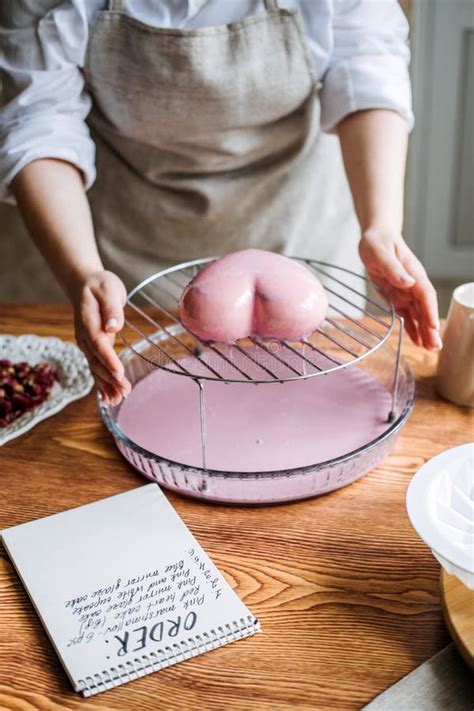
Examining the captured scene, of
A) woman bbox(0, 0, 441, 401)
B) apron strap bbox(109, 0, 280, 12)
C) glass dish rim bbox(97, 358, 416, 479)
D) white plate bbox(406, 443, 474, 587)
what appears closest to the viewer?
white plate bbox(406, 443, 474, 587)

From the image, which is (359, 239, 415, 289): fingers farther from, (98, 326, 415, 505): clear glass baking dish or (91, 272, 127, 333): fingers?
(91, 272, 127, 333): fingers

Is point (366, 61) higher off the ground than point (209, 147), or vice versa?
point (366, 61)

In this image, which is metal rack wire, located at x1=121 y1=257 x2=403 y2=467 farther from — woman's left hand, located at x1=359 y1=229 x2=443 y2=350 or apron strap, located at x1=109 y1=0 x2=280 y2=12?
apron strap, located at x1=109 y1=0 x2=280 y2=12

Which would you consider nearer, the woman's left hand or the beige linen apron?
the woman's left hand

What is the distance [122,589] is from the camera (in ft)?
2.47

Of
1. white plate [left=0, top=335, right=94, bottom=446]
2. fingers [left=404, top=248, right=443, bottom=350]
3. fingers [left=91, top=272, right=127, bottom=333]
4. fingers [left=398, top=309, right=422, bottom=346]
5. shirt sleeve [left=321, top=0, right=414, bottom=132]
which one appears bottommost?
white plate [left=0, top=335, right=94, bottom=446]

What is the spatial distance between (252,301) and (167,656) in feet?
1.41

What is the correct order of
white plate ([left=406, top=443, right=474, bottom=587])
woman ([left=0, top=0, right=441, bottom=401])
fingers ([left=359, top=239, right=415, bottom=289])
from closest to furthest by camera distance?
white plate ([left=406, top=443, right=474, bottom=587]) < fingers ([left=359, top=239, right=415, bottom=289]) < woman ([left=0, top=0, right=441, bottom=401])

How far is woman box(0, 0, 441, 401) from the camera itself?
3.51 ft

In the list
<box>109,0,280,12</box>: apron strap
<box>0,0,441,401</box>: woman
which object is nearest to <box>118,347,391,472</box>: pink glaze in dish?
<box>0,0,441,401</box>: woman

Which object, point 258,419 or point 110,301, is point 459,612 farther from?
point 110,301

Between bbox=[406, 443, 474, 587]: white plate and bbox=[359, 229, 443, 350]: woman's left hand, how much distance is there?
27 centimetres

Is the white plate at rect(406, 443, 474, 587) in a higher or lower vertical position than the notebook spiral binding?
higher

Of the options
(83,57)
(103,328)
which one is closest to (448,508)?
(103,328)
